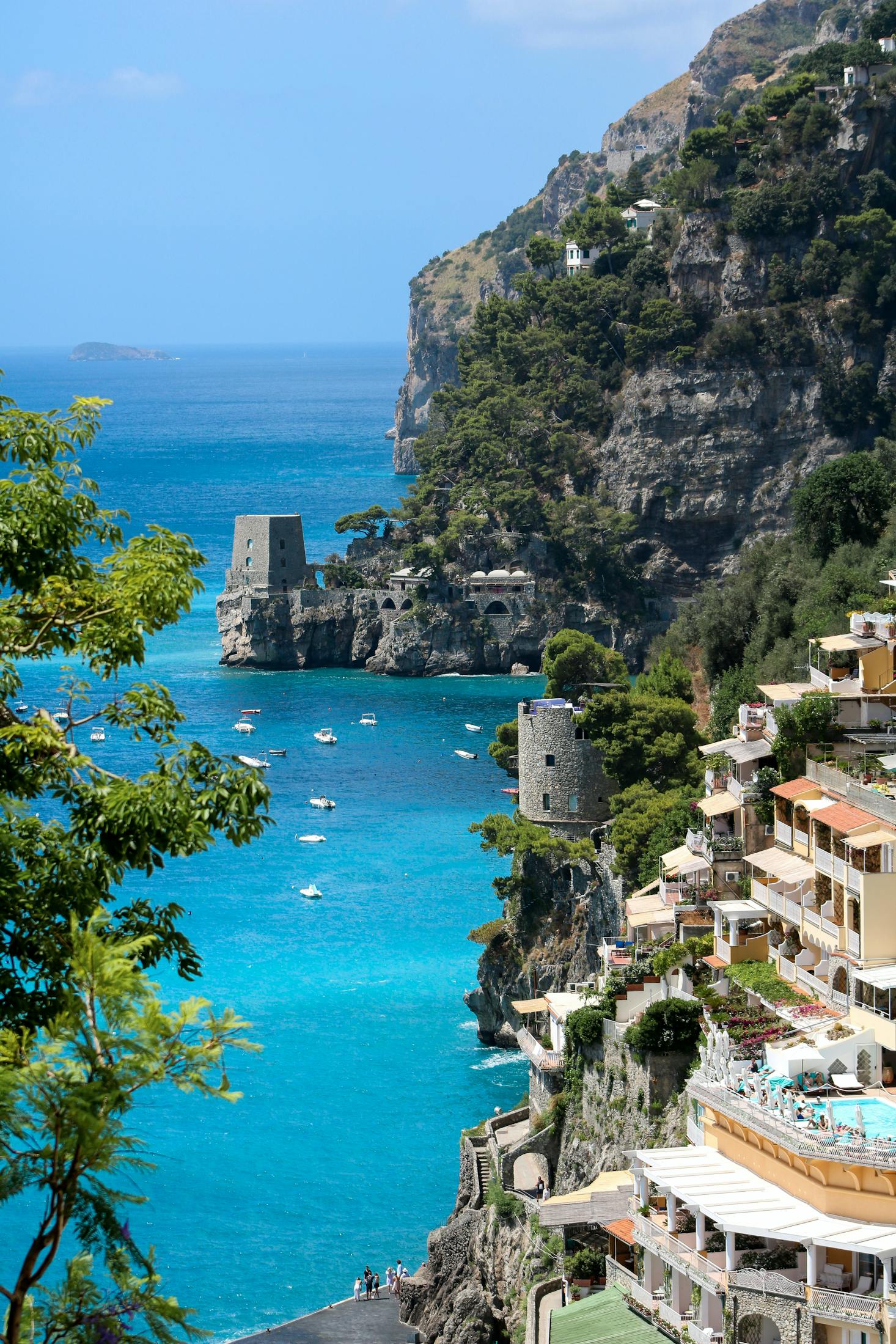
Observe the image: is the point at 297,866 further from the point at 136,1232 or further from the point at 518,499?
the point at 518,499

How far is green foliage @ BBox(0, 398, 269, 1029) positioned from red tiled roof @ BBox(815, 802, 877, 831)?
12316 mm

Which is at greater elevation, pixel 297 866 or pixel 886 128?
pixel 886 128

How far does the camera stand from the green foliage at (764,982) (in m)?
22.5

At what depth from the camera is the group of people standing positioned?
108 ft

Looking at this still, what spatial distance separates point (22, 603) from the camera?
10227mm

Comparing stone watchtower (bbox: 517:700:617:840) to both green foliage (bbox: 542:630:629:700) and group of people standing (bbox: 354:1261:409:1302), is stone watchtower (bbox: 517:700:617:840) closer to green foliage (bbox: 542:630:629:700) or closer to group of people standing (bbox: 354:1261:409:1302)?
green foliage (bbox: 542:630:629:700)

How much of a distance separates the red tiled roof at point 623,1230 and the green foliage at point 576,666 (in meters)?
27.0

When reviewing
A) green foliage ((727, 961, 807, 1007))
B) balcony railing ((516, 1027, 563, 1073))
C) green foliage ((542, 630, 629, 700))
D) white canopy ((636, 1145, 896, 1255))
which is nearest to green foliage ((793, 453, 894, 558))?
green foliage ((542, 630, 629, 700))

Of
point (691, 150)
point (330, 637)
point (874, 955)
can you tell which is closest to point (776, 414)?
point (691, 150)

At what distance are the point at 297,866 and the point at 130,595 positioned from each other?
5128 centimetres

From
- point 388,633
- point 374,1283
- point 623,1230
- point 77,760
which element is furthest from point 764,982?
point 388,633

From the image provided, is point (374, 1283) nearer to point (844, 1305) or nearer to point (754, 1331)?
point (754, 1331)

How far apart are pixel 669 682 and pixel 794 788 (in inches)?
916

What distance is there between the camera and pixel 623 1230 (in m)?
21.0
